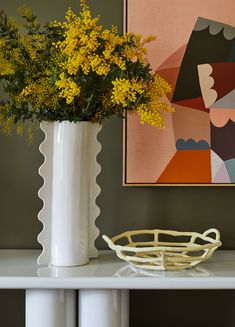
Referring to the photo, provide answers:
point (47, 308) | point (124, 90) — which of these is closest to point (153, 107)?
point (124, 90)

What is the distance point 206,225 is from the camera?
1.32 meters

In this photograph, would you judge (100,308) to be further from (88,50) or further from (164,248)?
(88,50)

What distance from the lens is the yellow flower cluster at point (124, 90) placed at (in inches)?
37.7

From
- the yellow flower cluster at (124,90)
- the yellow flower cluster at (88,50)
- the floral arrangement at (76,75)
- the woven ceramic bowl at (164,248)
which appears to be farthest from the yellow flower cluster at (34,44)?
the woven ceramic bowl at (164,248)

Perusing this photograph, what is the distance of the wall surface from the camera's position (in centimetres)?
132

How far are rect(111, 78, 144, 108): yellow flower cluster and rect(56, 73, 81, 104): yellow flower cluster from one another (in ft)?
0.29

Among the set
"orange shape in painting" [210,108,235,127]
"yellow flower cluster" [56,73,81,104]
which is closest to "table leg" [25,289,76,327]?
"yellow flower cluster" [56,73,81,104]

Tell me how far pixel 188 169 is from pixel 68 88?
51 centimetres

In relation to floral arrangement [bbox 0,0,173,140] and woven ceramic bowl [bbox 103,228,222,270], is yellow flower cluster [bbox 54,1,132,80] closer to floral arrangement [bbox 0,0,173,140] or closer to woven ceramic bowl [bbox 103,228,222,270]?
floral arrangement [bbox 0,0,173,140]

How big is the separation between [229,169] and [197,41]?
16.6 inches

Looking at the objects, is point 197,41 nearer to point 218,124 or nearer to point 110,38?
point 218,124

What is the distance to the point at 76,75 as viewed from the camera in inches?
39.0

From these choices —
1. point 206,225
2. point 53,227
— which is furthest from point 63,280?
point 206,225

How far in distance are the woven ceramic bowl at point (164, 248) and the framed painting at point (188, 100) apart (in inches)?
6.6
